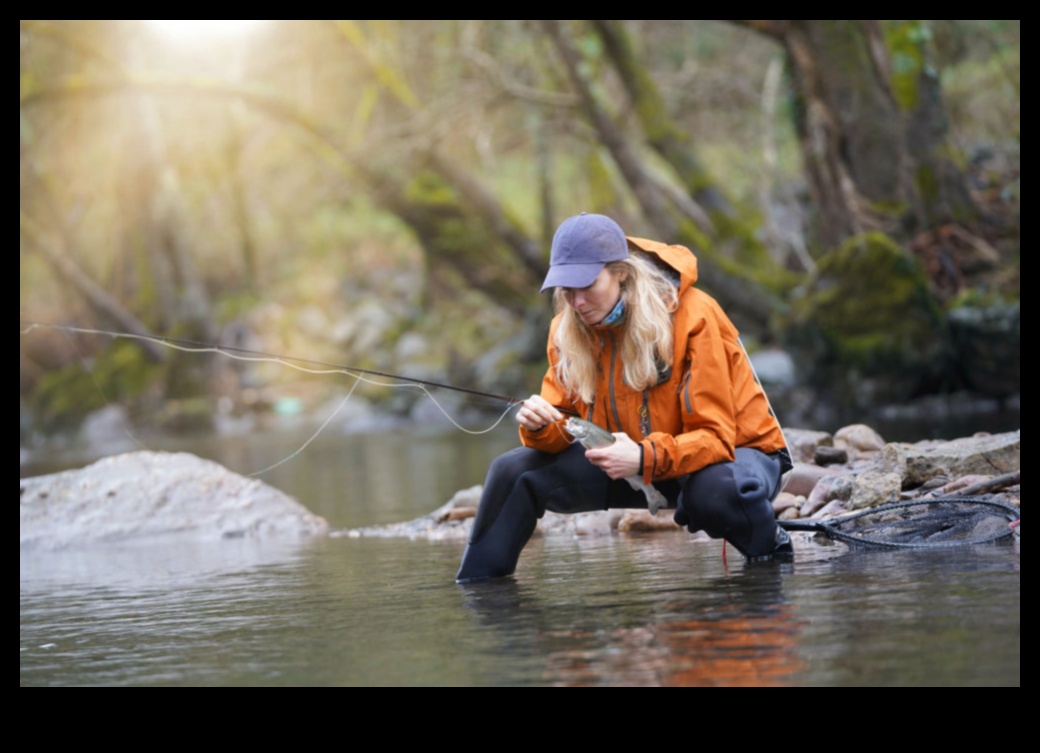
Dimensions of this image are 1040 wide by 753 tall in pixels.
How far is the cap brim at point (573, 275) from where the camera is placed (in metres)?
4.12

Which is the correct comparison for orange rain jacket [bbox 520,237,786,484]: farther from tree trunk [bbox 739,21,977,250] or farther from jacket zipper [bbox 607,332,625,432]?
tree trunk [bbox 739,21,977,250]

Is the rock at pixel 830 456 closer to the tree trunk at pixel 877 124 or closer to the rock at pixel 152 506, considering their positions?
the rock at pixel 152 506

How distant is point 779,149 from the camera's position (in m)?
22.1

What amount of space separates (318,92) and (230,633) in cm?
1756

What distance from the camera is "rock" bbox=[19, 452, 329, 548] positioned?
769 centimetres

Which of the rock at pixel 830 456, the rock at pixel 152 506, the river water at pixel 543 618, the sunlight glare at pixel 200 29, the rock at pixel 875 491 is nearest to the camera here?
the river water at pixel 543 618

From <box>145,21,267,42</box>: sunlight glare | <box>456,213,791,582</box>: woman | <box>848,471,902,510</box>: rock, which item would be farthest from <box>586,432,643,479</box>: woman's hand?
<box>145,21,267,42</box>: sunlight glare

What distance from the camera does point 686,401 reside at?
13.7 ft

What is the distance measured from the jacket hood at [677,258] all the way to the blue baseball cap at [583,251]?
13cm

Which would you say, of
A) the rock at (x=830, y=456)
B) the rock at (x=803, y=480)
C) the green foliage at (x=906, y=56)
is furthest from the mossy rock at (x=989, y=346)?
the rock at (x=803, y=480)

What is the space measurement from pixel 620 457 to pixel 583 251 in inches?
25.8

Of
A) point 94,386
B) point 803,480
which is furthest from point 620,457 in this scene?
point 94,386
